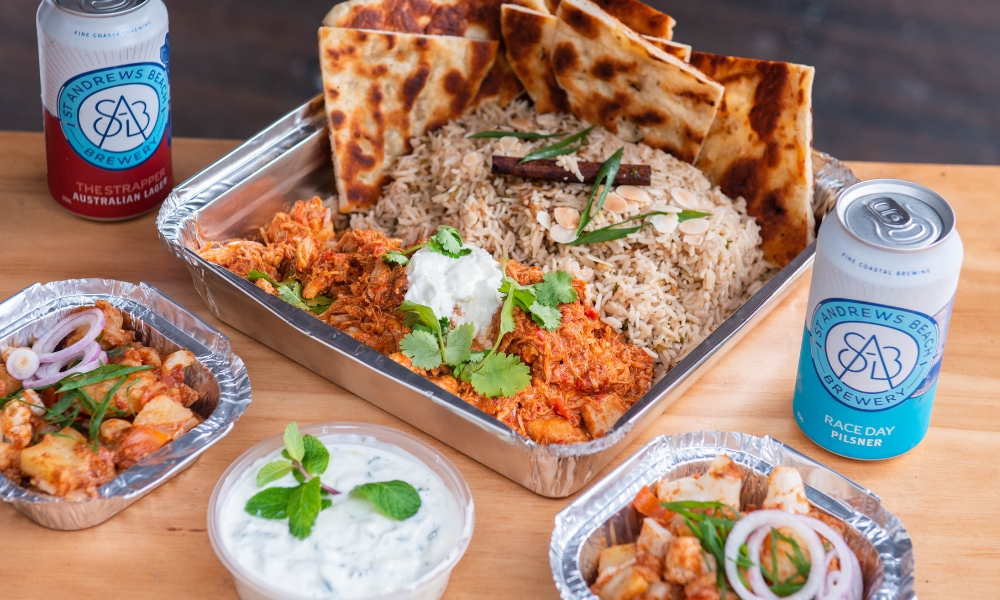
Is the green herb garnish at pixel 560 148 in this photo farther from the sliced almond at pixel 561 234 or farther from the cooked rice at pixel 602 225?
the sliced almond at pixel 561 234

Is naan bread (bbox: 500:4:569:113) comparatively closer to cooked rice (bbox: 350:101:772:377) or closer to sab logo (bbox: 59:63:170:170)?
cooked rice (bbox: 350:101:772:377)

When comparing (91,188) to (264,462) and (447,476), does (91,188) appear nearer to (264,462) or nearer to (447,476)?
(264,462)

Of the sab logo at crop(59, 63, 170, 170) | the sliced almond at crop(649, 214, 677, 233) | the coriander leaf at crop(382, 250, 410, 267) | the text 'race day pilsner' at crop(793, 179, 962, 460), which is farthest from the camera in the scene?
the sliced almond at crop(649, 214, 677, 233)

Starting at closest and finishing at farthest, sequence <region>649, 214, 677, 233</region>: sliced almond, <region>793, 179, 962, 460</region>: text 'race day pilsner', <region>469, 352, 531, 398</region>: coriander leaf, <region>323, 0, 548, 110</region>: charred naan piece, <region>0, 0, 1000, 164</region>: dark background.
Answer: <region>793, 179, 962, 460</region>: text 'race day pilsner' < <region>469, 352, 531, 398</region>: coriander leaf < <region>649, 214, 677, 233</region>: sliced almond < <region>323, 0, 548, 110</region>: charred naan piece < <region>0, 0, 1000, 164</region>: dark background

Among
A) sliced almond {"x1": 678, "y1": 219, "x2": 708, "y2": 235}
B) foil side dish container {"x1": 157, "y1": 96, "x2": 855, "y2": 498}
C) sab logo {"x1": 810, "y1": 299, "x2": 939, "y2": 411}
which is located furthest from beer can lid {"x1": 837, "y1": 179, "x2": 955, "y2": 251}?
sliced almond {"x1": 678, "y1": 219, "x2": 708, "y2": 235}

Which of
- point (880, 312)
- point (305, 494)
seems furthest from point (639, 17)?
point (305, 494)

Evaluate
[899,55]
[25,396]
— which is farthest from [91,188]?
[899,55]

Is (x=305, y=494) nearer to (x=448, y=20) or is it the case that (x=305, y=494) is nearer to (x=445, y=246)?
(x=445, y=246)
